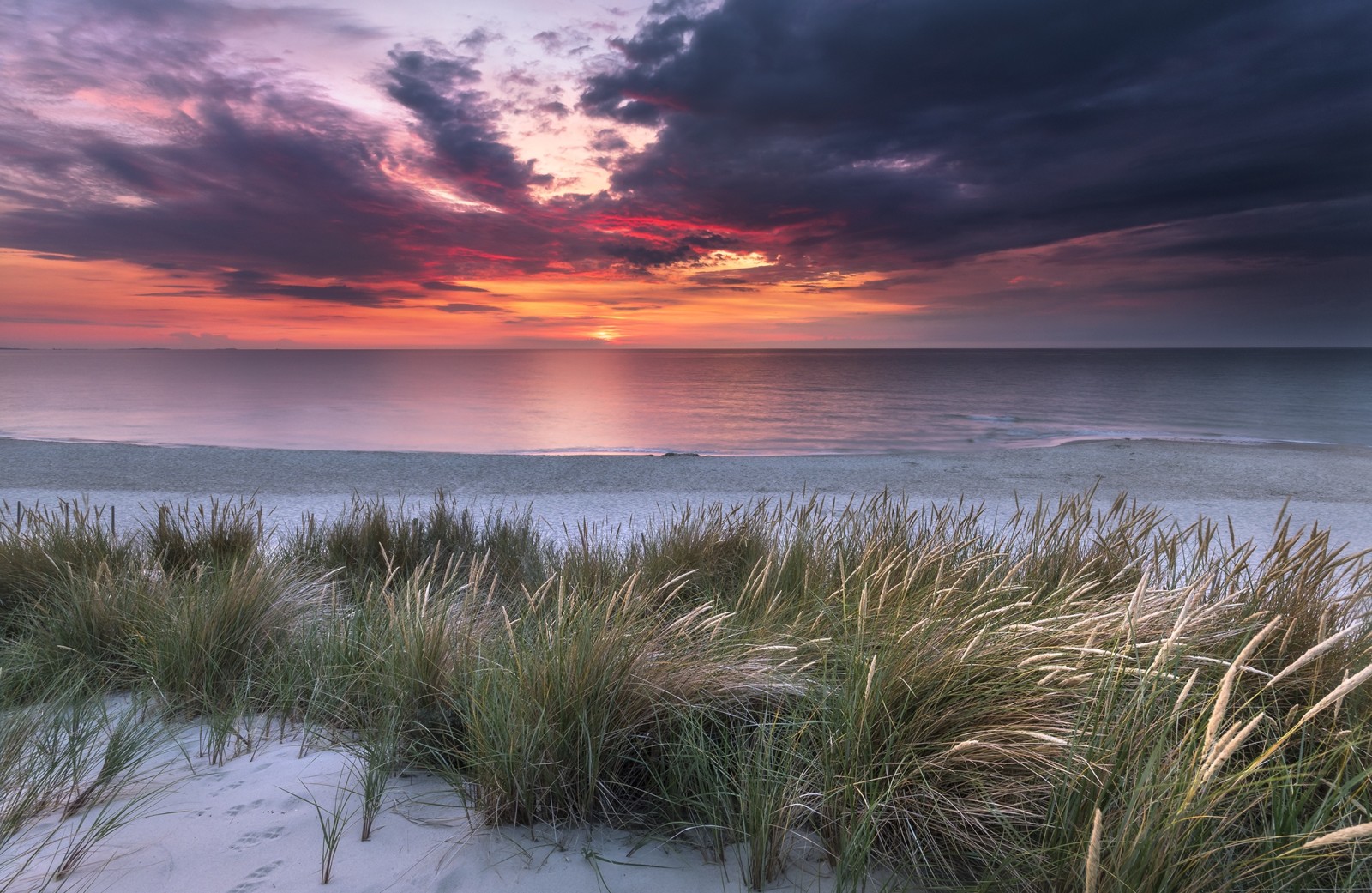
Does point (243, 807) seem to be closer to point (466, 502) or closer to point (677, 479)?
point (466, 502)

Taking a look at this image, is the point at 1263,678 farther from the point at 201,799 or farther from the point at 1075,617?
the point at 201,799

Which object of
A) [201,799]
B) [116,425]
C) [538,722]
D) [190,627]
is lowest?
[116,425]

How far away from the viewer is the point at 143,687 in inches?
112

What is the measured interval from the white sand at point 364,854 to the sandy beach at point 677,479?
18.6 feet

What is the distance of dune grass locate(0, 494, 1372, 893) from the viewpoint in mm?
1696

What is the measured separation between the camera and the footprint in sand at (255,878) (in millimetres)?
1918

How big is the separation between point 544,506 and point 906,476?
6.97 meters

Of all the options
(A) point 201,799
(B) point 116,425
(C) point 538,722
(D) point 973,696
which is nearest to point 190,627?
(A) point 201,799

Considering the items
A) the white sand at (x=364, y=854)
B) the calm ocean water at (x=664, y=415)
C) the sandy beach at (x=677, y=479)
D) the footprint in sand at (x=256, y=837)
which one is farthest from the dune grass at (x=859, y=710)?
the calm ocean water at (x=664, y=415)

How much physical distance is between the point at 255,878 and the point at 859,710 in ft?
5.77

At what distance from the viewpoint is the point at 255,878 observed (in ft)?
6.44

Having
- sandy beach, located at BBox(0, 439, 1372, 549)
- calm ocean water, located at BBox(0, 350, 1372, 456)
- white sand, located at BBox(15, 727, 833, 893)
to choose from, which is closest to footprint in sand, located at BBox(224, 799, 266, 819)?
white sand, located at BBox(15, 727, 833, 893)

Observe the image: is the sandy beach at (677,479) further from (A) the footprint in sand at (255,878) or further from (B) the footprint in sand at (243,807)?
(A) the footprint in sand at (255,878)

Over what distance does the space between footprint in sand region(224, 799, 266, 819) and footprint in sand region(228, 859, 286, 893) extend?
1.06 ft
